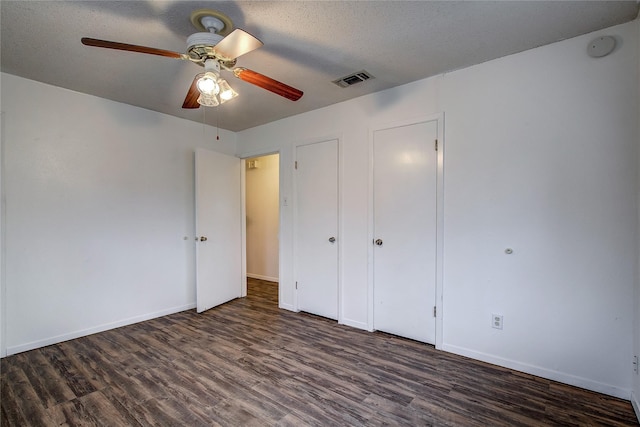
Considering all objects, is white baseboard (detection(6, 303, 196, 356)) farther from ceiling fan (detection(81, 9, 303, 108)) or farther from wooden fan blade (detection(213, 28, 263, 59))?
wooden fan blade (detection(213, 28, 263, 59))

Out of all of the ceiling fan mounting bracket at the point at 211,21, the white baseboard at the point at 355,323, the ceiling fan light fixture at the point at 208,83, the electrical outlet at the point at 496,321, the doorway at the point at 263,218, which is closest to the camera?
the ceiling fan mounting bracket at the point at 211,21

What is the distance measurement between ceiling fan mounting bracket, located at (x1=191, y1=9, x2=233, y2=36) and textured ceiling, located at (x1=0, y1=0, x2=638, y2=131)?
3cm

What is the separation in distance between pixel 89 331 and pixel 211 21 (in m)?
3.11

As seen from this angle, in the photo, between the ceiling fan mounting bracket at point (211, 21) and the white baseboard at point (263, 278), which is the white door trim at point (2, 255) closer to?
the ceiling fan mounting bracket at point (211, 21)

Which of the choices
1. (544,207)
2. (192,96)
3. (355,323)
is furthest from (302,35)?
(355,323)

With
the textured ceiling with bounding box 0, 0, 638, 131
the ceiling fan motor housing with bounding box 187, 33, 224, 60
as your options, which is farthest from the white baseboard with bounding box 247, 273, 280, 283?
the ceiling fan motor housing with bounding box 187, 33, 224, 60

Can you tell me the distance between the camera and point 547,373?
2135 millimetres

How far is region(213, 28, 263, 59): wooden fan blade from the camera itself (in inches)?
60.9

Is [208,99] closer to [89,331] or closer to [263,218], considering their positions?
[89,331]

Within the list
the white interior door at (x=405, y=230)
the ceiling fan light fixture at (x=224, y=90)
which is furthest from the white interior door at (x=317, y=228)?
the ceiling fan light fixture at (x=224, y=90)

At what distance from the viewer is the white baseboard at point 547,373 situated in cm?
193

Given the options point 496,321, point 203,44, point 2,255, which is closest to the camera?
point 203,44

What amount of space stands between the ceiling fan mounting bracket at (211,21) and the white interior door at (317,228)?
1679 millimetres

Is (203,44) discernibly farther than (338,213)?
No
